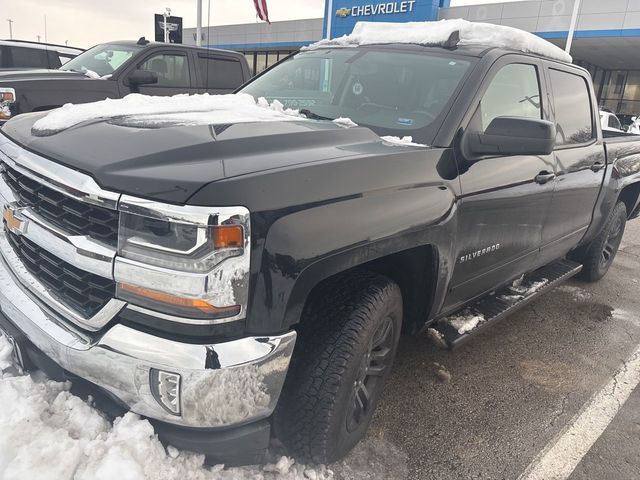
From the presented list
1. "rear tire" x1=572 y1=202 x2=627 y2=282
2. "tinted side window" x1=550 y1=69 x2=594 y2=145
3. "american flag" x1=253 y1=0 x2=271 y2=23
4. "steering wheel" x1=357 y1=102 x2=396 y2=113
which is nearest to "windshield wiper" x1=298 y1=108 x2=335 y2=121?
"steering wheel" x1=357 y1=102 x2=396 y2=113

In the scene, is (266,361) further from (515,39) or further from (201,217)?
(515,39)

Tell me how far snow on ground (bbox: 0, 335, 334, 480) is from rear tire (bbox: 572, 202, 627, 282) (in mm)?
3999

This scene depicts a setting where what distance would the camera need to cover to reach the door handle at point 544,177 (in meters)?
3.13

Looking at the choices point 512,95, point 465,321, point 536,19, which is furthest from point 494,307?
point 536,19

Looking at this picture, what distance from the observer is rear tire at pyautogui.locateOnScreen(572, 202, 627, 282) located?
16.1ft

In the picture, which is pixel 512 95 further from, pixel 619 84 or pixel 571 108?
pixel 619 84

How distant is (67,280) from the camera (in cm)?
189

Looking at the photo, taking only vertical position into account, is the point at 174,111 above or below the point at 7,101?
above

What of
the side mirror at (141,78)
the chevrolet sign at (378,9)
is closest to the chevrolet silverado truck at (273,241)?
the side mirror at (141,78)

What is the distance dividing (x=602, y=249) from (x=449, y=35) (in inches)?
119

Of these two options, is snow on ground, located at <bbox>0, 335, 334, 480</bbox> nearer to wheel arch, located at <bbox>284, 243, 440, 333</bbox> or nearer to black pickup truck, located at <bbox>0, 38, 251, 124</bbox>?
wheel arch, located at <bbox>284, 243, 440, 333</bbox>

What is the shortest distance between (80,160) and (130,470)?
42.1 inches

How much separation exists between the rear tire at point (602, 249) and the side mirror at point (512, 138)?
2813 millimetres

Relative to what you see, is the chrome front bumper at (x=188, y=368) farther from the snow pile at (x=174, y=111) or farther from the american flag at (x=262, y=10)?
the american flag at (x=262, y=10)
